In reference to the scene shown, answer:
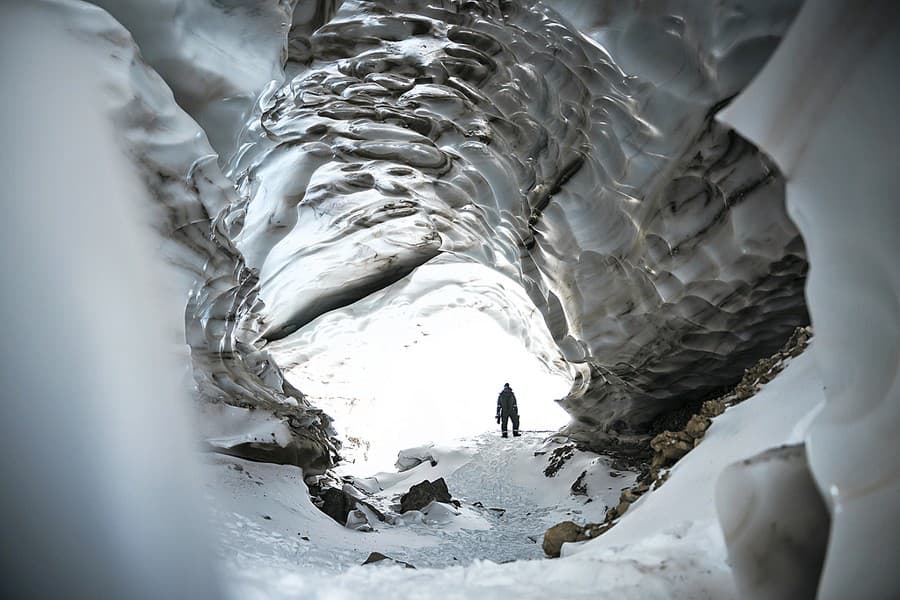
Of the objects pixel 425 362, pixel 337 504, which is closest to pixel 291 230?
pixel 337 504

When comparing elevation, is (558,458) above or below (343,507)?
below

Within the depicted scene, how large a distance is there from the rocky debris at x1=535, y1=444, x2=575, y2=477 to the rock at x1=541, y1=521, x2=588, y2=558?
392 centimetres

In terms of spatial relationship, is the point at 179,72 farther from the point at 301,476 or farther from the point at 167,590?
the point at 301,476

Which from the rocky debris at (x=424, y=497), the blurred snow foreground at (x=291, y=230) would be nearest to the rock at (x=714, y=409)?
the blurred snow foreground at (x=291, y=230)

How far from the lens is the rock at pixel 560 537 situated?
3.23 metres

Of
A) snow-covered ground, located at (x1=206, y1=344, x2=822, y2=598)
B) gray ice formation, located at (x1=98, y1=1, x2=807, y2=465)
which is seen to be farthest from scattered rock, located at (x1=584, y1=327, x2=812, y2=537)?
gray ice formation, located at (x1=98, y1=1, x2=807, y2=465)

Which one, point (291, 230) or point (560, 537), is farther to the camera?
point (291, 230)

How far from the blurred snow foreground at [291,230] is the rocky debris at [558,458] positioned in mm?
1044

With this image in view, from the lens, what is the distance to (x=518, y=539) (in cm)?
481

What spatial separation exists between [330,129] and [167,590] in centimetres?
448

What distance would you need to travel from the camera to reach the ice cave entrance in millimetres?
9328

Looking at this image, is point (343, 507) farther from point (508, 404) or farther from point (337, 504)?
point (508, 404)

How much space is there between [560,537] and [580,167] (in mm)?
2680

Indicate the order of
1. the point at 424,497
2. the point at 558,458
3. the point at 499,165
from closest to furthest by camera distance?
1. the point at 499,165
2. the point at 424,497
3. the point at 558,458
